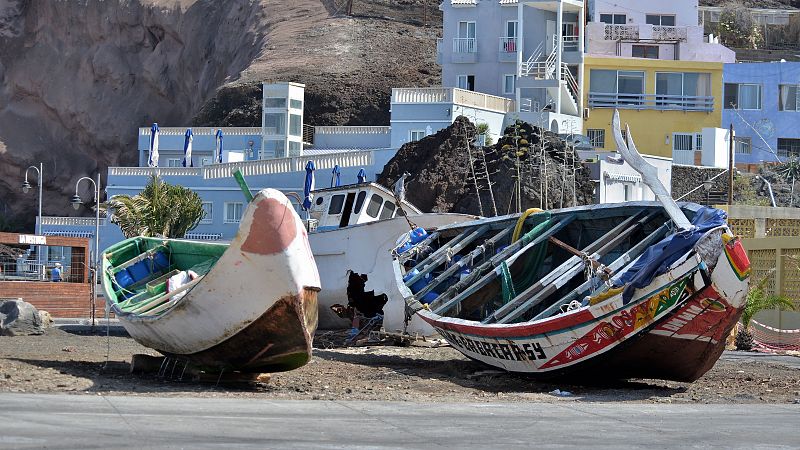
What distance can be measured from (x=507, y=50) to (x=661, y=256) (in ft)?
147

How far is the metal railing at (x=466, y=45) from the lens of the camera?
65.0 m

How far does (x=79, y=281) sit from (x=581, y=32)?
29.3m

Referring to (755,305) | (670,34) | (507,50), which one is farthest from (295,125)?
(755,305)

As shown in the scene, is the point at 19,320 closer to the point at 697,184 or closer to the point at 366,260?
the point at 366,260

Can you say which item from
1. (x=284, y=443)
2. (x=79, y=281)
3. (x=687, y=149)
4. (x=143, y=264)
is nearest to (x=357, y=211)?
(x=143, y=264)

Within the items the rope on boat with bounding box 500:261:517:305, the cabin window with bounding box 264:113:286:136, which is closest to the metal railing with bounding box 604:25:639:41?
the cabin window with bounding box 264:113:286:136

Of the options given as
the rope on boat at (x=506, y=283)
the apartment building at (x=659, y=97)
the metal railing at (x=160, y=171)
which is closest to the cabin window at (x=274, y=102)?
the metal railing at (x=160, y=171)

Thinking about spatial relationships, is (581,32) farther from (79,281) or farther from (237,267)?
(237,267)

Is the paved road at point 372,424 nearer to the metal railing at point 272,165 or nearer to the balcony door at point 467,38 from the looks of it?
the metal railing at point 272,165

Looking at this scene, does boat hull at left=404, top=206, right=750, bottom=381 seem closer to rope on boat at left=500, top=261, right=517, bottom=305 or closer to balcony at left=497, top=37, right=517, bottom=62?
rope on boat at left=500, top=261, right=517, bottom=305

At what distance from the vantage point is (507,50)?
64062 millimetres

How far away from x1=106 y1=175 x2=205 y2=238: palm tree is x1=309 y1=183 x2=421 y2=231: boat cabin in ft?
45.7

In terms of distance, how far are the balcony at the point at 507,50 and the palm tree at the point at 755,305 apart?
3305 cm

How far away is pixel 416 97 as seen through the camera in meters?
59.1
